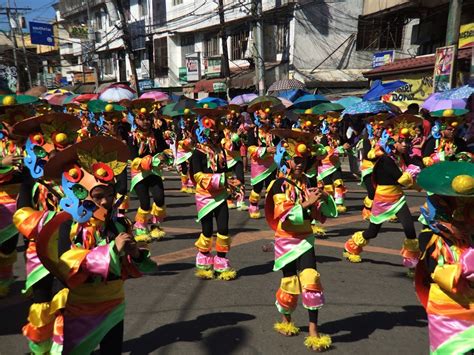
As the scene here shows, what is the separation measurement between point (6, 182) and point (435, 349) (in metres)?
4.49

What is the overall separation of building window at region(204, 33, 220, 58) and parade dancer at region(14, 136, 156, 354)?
25.0 meters

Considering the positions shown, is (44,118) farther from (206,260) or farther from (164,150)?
(164,150)

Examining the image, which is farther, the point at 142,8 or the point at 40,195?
the point at 142,8

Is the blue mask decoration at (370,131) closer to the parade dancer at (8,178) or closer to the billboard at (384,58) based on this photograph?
the parade dancer at (8,178)

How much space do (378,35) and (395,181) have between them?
19.2m

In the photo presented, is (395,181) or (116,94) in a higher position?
(116,94)

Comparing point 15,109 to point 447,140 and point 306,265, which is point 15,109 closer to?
point 306,265

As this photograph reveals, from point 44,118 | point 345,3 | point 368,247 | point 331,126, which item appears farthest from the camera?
point 345,3

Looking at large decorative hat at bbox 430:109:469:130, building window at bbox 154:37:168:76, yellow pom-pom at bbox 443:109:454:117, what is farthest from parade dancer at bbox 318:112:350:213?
building window at bbox 154:37:168:76

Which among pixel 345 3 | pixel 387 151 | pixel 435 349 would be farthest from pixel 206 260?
pixel 345 3

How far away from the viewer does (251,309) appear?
477 cm

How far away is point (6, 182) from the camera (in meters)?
4.80

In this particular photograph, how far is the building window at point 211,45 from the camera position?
26641mm

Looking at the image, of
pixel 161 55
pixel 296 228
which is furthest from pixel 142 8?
pixel 296 228
